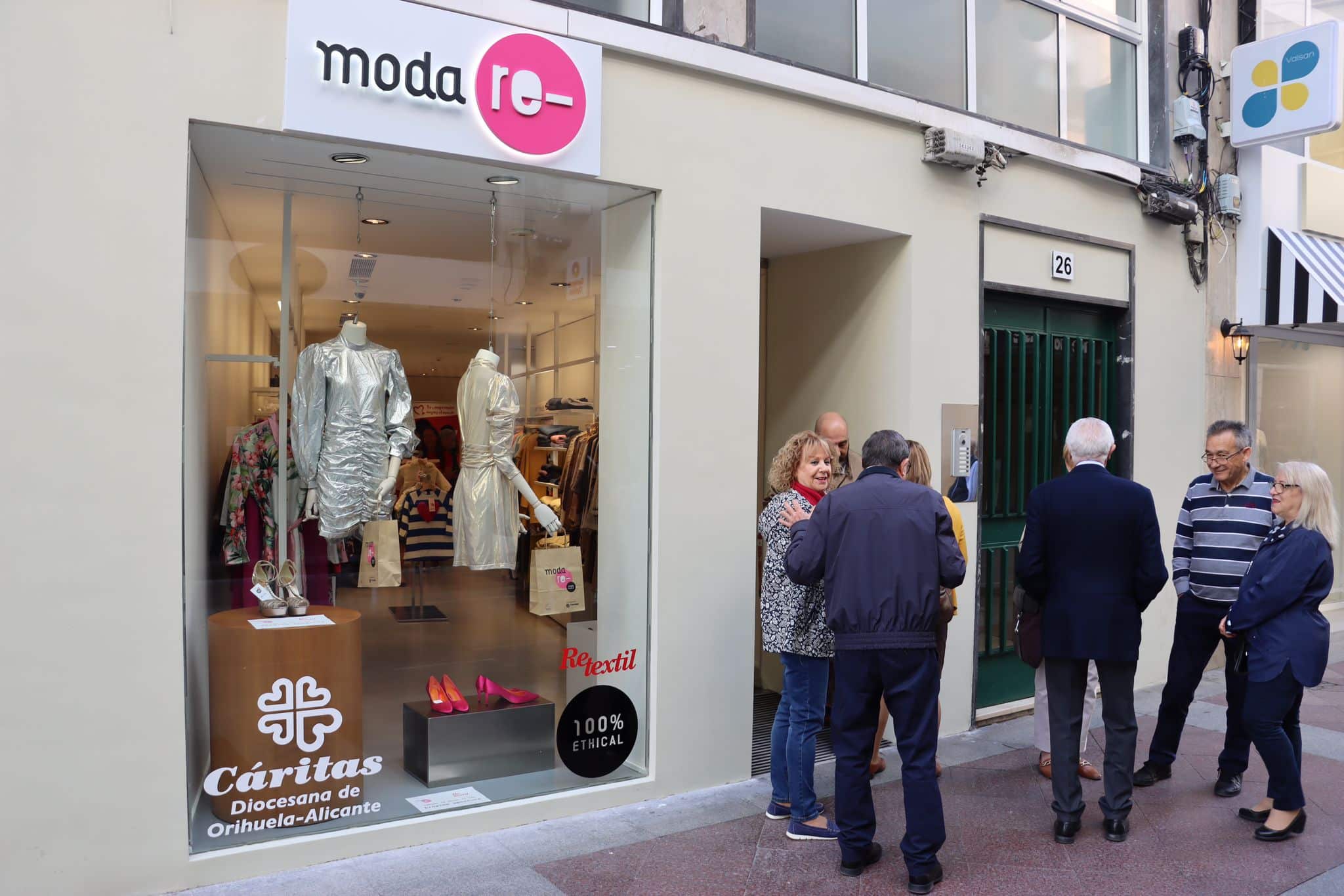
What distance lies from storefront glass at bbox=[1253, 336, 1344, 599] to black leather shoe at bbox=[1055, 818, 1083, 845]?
17.4 feet

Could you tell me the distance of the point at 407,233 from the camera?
16.1ft

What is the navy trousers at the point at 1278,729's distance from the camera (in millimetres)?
4543

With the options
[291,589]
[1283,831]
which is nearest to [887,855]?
[1283,831]

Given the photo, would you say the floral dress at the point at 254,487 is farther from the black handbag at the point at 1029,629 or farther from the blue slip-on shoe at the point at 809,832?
the black handbag at the point at 1029,629

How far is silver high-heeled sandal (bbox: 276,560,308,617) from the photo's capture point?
175 inches

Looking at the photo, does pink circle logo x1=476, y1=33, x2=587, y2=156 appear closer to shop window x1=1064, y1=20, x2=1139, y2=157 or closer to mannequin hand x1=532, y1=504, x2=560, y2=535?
mannequin hand x1=532, y1=504, x2=560, y2=535

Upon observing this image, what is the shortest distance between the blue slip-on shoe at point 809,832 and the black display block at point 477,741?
113cm

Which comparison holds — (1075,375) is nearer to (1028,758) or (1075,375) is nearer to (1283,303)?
(1283,303)

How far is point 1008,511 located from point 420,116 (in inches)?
175

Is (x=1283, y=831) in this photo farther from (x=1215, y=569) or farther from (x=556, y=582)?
(x=556, y=582)

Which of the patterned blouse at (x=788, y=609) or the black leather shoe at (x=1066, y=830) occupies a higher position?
the patterned blouse at (x=788, y=609)

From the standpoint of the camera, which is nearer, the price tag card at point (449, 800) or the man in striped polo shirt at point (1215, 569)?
the price tag card at point (449, 800)

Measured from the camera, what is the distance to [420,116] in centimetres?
430

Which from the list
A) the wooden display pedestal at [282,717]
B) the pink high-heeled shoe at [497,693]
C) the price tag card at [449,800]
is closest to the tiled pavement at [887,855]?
the price tag card at [449,800]
